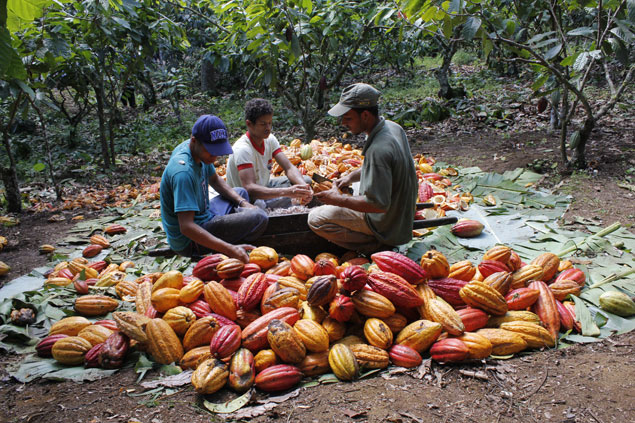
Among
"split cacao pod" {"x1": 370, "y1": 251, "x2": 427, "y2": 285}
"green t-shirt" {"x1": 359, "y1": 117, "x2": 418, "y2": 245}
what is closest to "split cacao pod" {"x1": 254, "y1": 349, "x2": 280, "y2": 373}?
"split cacao pod" {"x1": 370, "y1": 251, "x2": 427, "y2": 285}

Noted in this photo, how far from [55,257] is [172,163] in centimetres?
203

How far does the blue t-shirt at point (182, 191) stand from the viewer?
2918 millimetres

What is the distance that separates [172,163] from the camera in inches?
118

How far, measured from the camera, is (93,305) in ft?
8.98

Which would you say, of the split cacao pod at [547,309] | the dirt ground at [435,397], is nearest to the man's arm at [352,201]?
the split cacao pod at [547,309]

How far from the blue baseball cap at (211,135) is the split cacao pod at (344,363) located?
5.53 ft

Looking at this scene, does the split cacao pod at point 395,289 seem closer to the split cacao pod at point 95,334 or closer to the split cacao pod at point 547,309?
the split cacao pod at point 547,309

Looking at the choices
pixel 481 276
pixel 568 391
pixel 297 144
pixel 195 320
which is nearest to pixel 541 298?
pixel 481 276

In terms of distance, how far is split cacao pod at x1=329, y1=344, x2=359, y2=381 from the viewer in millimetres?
2021

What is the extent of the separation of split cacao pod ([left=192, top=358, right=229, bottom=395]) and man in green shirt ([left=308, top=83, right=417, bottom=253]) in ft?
5.13

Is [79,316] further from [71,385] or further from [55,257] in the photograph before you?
[55,257]

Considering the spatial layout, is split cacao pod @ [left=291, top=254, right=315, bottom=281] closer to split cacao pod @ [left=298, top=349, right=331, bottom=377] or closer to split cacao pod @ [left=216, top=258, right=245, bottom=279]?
split cacao pod @ [left=216, top=258, right=245, bottom=279]

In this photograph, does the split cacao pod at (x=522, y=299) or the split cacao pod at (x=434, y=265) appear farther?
the split cacao pod at (x=434, y=265)

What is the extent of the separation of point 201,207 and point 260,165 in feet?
3.68
